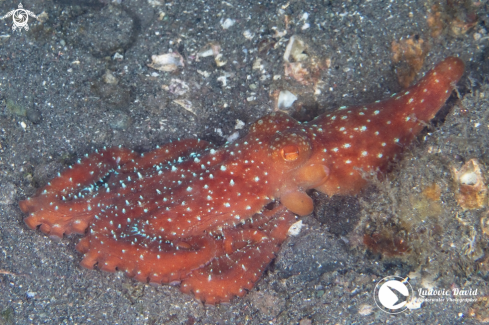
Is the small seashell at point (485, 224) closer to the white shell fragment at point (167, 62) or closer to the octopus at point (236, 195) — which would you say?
the octopus at point (236, 195)

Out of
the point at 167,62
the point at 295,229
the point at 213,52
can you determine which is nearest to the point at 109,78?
the point at 167,62

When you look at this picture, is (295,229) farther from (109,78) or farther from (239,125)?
(109,78)

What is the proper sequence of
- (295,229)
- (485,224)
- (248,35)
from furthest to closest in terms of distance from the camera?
(248,35), (295,229), (485,224)

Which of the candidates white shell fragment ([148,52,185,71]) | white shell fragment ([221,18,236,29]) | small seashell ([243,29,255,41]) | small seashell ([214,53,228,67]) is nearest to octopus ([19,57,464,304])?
small seashell ([214,53,228,67])

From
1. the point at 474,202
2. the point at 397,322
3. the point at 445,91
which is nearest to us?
the point at 474,202

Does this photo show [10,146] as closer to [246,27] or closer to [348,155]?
[246,27]

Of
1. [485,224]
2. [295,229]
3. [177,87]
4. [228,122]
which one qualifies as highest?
[485,224]

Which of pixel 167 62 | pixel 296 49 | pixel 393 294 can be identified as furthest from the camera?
pixel 167 62

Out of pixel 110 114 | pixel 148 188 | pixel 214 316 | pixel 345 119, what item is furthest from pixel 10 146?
pixel 345 119
